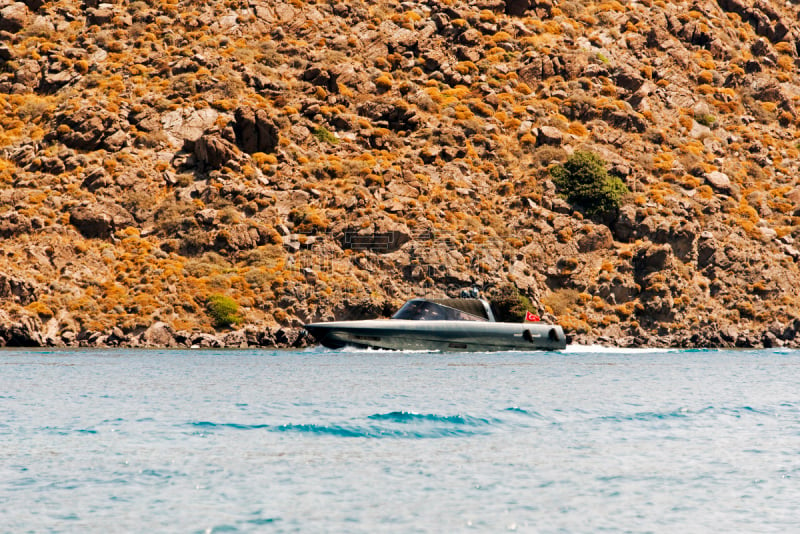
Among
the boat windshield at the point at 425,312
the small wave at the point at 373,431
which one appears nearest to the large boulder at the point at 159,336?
the boat windshield at the point at 425,312

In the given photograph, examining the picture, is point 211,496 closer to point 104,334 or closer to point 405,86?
point 104,334

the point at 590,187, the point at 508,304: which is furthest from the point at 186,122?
the point at 590,187

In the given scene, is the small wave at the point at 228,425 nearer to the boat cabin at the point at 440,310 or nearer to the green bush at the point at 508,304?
the boat cabin at the point at 440,310

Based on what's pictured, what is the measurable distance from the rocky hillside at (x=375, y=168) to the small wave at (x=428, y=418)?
3807cm

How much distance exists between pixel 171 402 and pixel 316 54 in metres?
67.4

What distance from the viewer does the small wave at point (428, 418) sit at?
68.3 ft

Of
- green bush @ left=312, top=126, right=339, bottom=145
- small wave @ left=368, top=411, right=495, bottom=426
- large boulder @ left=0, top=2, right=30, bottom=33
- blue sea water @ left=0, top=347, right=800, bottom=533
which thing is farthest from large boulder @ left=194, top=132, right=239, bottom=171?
small wave @ left=368, top=411, right=495, bottom=426

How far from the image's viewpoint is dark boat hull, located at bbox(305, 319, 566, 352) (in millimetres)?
49469

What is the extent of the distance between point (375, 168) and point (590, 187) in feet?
58.1

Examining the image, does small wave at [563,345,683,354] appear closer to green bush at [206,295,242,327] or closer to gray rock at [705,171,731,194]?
green bush at [206,295,242,327]

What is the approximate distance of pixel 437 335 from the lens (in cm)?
5144

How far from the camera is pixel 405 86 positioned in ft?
280

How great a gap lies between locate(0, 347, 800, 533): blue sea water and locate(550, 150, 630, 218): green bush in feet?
145

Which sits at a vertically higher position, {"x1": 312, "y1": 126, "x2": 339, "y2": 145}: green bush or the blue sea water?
{"x1": 312, "y1": 126, "x2": 339, "y2": 145}: green bush
